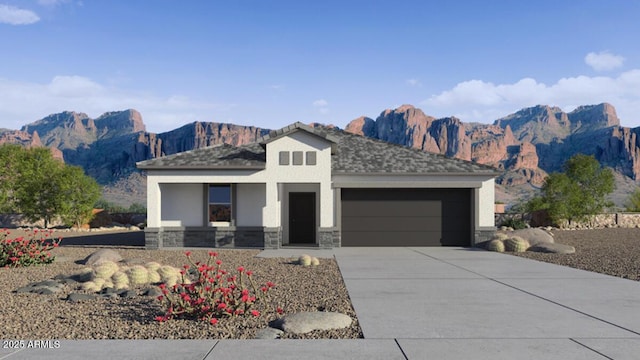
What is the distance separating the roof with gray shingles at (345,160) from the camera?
19359 mm

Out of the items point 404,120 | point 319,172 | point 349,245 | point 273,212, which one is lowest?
point 349,245

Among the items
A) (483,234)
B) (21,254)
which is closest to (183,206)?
(21,254)

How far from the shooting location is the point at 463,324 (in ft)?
23.9

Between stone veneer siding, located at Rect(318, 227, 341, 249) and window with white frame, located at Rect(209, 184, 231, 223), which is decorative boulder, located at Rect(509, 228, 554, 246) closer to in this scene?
stone veneer siding, located at Rect(318, 227, 341, 249)

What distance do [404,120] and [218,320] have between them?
142m

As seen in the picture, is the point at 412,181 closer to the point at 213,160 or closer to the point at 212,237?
the point at 213,160

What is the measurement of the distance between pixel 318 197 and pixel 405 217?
3.65m

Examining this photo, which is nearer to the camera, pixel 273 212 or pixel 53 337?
pixel 53 337

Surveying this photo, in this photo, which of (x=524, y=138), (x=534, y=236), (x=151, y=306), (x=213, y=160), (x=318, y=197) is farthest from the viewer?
(x=524, y=138)

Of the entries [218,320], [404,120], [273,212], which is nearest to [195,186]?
[273,212]

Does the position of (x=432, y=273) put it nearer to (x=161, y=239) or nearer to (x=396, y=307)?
(x=396, y=307)

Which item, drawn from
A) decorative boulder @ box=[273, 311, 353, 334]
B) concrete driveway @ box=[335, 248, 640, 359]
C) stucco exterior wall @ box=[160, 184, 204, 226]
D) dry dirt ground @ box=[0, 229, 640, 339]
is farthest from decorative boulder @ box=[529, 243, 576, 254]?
decorative boulder @ box=[273, 311, 353, 334]

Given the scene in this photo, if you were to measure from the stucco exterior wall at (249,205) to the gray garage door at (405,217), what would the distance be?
3351 mm

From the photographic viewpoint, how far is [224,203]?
2052 centimetres
